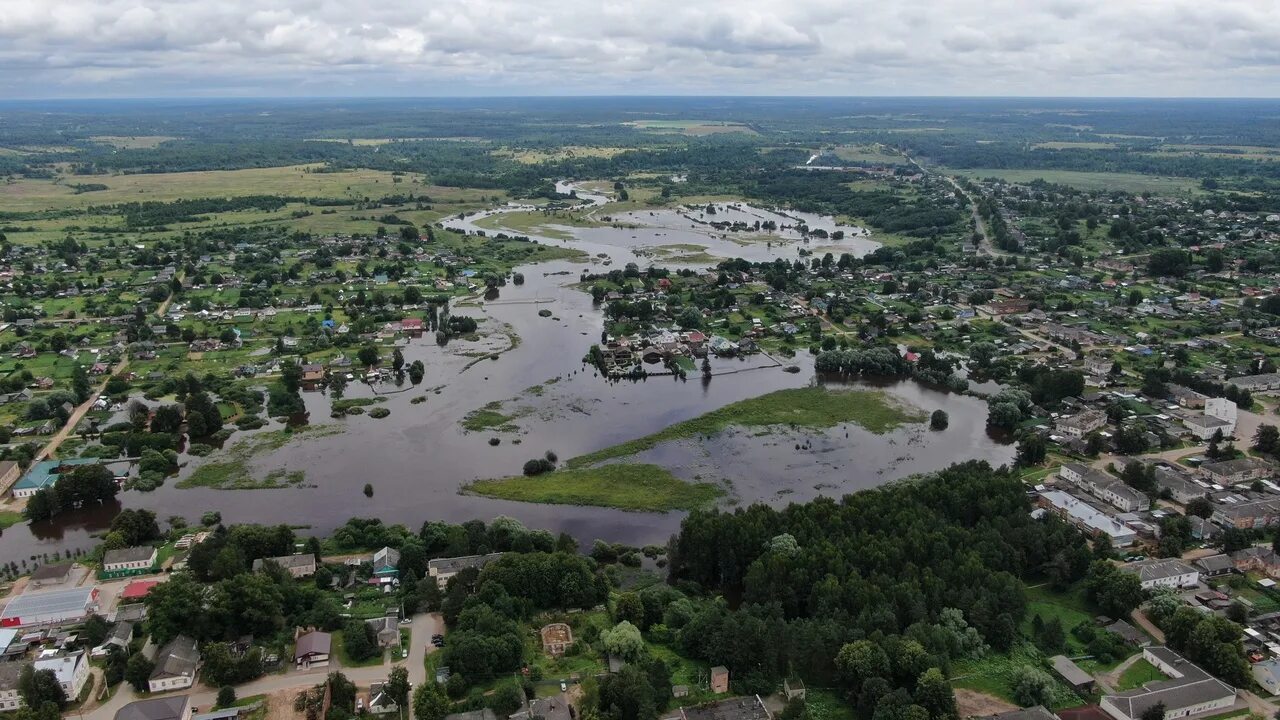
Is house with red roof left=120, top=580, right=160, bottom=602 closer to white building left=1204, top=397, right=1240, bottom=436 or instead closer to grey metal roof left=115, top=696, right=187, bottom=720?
grey metal roof left=115, top=696, right=187, bottom=720


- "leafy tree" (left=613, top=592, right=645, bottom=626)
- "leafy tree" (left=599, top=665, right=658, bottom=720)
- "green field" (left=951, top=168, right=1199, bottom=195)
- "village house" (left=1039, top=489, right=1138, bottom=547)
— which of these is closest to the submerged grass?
"leafy tree" (left=613, top=592, right=645, bottom=626)

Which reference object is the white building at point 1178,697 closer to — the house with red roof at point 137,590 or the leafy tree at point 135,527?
the house with red roof at point 137,590

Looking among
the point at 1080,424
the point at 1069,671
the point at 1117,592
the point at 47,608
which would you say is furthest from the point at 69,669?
the point at 1080,424

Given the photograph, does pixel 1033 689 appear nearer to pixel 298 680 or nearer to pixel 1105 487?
pixel 1105 487

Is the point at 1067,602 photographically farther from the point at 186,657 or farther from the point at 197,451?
the point at 197,451

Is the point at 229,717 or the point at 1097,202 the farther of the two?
the point at 1097,202

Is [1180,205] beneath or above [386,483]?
above

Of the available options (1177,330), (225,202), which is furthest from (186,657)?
(225,202)

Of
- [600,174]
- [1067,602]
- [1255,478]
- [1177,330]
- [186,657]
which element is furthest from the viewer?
[600,174]
